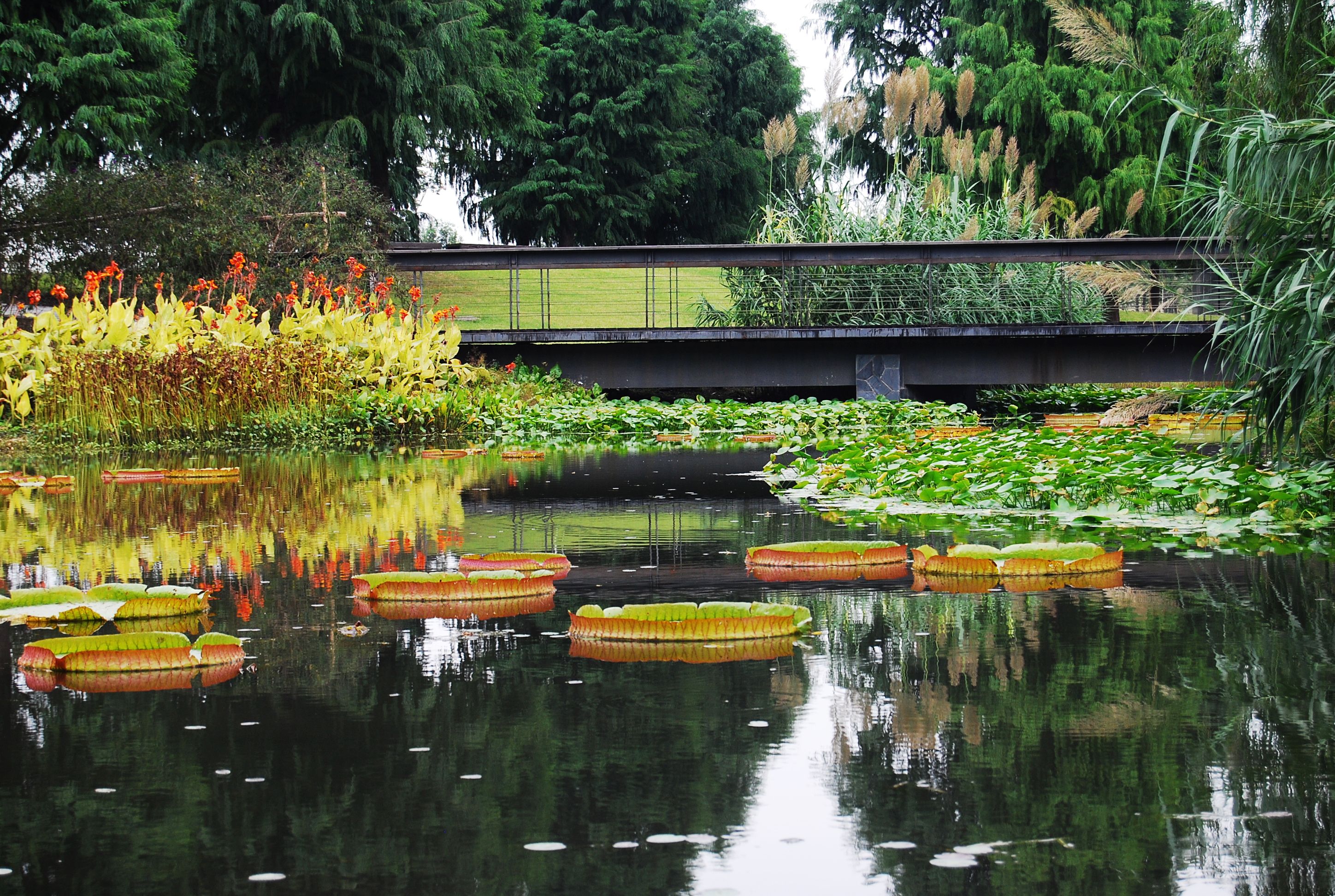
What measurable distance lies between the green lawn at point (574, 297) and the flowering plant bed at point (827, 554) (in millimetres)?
21203

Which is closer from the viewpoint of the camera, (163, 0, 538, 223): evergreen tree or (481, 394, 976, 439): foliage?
(481, 394, 976, 439): foliage

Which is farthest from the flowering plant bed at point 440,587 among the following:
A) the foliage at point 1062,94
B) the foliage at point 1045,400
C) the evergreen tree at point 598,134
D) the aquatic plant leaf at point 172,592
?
the evergreen tree at point 598,134

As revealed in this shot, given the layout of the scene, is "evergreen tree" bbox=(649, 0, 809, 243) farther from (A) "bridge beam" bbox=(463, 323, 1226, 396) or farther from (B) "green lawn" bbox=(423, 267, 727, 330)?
(A) "bridge beam" bbox=(463, 323, 1226, 396)

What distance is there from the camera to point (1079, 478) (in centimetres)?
666

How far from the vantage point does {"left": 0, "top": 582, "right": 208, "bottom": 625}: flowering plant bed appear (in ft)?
12.5

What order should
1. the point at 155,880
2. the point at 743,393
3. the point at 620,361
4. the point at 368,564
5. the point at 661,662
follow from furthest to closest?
1. the point at 743,393
2. the point at 620,361
3. the point at 368,564
4. the point at 661,662
5. the point at 155,880

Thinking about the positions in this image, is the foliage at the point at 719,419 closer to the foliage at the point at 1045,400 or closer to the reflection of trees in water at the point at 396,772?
the foliage at the point at 1045,400

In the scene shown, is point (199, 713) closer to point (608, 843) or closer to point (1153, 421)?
point (608, 843)

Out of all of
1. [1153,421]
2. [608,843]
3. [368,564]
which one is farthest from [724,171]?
[608,843]

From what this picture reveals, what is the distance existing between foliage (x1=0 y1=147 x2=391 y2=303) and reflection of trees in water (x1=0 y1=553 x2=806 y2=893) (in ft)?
55.7

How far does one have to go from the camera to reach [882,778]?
241cm

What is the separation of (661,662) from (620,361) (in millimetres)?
15172

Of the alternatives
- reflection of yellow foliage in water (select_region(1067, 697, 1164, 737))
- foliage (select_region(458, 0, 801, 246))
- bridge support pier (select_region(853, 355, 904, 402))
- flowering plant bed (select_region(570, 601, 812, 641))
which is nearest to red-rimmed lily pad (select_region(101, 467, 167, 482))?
flowering plant bed (select_region(570, 601, 812, 641))

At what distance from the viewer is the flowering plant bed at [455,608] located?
4035 millimetres
